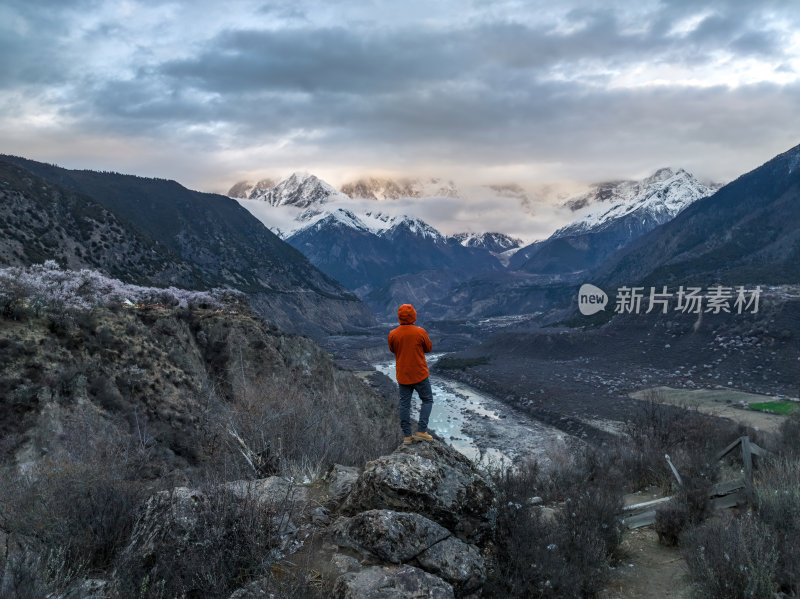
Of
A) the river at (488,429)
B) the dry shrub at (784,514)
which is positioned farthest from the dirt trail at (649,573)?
the river at (488,429)

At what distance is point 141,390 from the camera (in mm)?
20328

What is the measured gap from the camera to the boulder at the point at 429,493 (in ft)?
18.9

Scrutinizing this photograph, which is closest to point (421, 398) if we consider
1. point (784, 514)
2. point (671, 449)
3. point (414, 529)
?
point (414, 529)

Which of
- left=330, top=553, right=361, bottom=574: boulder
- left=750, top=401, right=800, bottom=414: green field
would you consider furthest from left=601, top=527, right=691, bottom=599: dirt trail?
left=750, top=401, right=800, bottom=414: green field

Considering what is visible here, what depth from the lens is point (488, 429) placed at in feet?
182

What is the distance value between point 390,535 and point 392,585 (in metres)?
0.65

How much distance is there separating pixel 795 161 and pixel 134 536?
229 m

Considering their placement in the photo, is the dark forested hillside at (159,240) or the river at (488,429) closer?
the river at (488,429)

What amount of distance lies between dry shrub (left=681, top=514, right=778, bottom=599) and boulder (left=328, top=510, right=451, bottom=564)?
3008 millimetres

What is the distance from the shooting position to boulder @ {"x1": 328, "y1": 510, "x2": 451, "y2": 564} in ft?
16.9

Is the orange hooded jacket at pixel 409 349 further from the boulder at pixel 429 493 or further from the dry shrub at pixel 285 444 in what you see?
the dry shrub at pixel 285 444

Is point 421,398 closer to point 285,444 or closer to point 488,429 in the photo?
point 285,444

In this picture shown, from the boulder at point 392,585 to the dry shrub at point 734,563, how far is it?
3161 millimetres

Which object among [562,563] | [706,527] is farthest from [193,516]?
[706,527]
